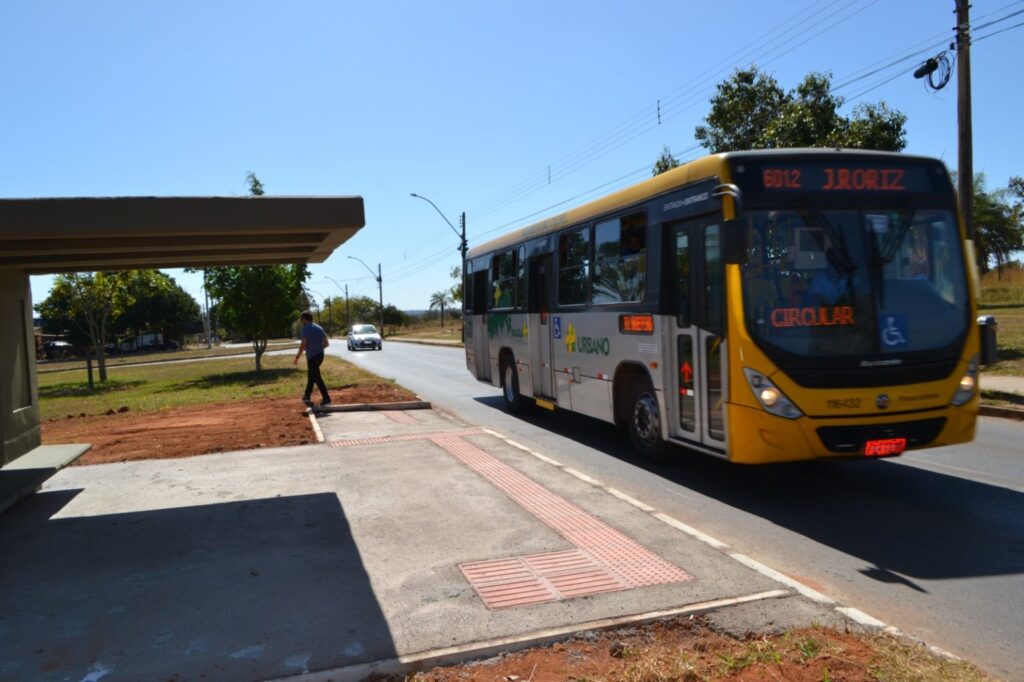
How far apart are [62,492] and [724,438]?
22.3 feet

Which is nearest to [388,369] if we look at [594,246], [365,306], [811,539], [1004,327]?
[594,246]

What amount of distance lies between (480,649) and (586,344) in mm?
6519

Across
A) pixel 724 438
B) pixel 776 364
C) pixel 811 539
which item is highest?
pixel 776 364

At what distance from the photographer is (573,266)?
421 inches

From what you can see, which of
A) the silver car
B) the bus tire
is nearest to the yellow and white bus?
the bus tire

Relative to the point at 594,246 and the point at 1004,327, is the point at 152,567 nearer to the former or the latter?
the point at 594,246

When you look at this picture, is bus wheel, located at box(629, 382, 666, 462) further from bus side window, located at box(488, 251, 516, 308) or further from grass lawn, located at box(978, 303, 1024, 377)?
grass lawn, located at box(978, 303, 1024, 377)

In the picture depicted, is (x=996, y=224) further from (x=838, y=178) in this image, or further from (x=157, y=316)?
(x=157, y=316)

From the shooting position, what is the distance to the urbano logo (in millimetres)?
9562

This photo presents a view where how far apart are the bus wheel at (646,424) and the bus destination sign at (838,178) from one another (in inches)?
105

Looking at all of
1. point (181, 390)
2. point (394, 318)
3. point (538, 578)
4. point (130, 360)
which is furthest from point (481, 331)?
point (394, 318)

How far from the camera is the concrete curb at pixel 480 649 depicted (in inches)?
149

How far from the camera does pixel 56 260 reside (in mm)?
7812

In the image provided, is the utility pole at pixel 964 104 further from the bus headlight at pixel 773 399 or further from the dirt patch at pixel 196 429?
the dirt patch at pixel 196 429
